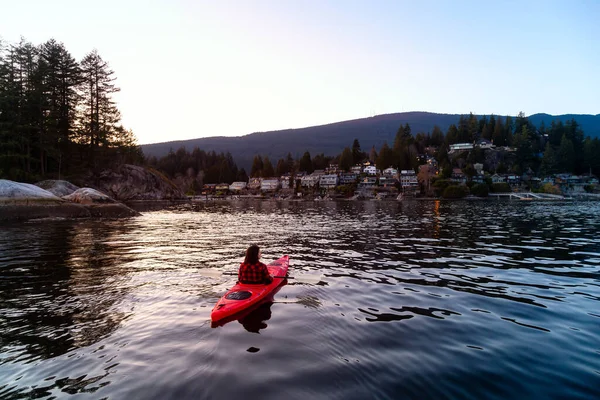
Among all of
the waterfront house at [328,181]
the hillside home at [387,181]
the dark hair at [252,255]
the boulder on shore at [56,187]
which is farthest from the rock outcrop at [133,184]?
the hillside home at [387,181]

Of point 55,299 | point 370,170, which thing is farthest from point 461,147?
point 55,299

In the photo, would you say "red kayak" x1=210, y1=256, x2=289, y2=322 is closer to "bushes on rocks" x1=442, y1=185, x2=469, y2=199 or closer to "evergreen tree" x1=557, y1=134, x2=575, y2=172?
"bushes on rocks" x1=442, y1=185, x2=469, y2=199

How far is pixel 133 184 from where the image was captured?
8588 cm

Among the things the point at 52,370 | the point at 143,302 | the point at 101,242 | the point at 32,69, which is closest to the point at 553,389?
the point at 52,370

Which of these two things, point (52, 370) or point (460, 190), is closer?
point (52, 370)

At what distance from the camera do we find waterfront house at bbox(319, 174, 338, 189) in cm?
16091

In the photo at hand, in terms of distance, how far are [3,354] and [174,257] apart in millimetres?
10729

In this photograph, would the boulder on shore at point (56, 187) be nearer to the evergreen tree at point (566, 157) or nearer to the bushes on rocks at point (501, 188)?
the bushes on rocks at point (501, 188)

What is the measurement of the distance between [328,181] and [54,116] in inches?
4734

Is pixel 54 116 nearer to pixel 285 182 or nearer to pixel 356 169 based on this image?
pixel 285 182

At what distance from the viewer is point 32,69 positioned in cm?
5659

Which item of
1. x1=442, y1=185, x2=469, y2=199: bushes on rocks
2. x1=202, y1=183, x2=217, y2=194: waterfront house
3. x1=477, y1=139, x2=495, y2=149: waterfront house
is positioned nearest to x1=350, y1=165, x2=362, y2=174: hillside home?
x1=442, y1=185, x2=469, y2=199: bushes on rocks

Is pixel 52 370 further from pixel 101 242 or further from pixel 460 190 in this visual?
pixel 460 190

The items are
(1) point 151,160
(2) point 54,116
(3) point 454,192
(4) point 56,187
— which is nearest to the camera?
(4) point 56,187
